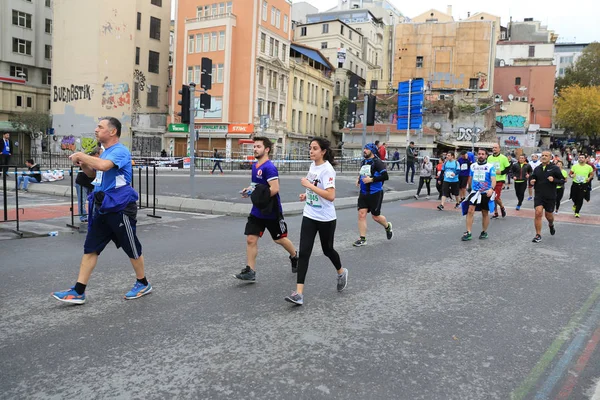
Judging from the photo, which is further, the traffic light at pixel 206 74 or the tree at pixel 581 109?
the tree at pixel 581 109

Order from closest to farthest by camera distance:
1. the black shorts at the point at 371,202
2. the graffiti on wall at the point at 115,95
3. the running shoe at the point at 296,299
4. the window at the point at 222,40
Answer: the running shoe at the point at 296,299 → the black shorts at the point at 371,202 → the graffiti on wall at the point at 115,95 → the window at the point at 222,40

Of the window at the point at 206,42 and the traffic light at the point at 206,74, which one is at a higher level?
the window at the point at 206,42

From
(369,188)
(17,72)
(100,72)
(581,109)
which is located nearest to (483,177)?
(369,188)

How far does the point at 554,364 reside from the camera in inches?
153

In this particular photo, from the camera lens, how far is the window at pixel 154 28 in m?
51.7

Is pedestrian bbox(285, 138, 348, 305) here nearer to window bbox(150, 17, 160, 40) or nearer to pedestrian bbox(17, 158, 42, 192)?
pedestrian bbox(17, 158, 42, 192)

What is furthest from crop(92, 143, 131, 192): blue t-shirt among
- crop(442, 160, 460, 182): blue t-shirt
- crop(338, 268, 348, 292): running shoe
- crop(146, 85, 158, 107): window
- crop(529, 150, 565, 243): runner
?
crop(146, 85, 158, 107): window

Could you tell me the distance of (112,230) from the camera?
16.9ft

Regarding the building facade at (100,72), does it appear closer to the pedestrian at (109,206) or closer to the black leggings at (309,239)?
the pedestrian at (109,206)

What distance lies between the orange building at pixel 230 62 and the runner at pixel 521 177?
1215 inches

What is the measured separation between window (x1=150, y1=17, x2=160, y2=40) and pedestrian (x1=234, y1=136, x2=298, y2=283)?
166 ft

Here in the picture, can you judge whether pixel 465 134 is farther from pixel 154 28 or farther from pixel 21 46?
pixel 21 46

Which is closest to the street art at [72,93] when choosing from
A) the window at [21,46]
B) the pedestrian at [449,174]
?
the window at [21,46]

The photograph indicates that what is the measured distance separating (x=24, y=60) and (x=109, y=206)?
52.6 meters
